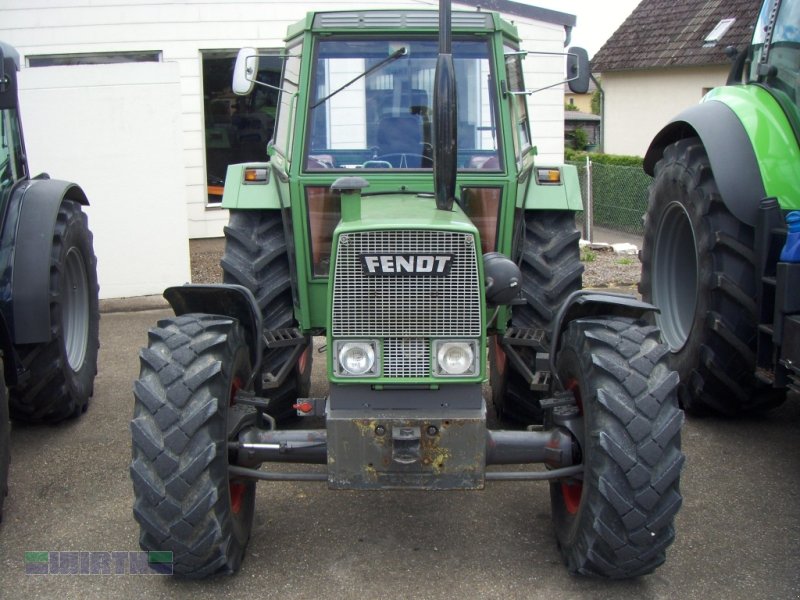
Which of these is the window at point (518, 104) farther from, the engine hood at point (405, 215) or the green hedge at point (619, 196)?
the green hedge at point (619, 196)

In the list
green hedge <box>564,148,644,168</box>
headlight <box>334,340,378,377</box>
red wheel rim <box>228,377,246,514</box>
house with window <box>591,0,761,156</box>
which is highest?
house with window <box>591,0,761,156</box>

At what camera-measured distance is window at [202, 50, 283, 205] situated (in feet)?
35.7

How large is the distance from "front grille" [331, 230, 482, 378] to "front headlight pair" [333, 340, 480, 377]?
0.03m

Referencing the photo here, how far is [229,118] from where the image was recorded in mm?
11031

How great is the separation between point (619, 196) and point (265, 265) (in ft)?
36.7

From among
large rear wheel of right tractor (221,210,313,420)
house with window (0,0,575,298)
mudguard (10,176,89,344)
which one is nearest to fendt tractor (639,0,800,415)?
large rear wheel of right tractor (221,210,313,420)

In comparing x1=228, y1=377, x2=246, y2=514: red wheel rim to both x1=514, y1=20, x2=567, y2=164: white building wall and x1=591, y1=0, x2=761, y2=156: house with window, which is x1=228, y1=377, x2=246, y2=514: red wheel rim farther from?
x1=591, y1=0, x2=761, y2=156: house with window

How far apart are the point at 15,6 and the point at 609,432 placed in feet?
29.8

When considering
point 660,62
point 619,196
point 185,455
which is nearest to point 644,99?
point 660,62

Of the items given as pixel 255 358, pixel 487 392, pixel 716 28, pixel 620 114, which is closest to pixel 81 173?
pixel 487 392

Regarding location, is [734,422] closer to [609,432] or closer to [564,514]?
[564,514]

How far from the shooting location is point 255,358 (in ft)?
14.7

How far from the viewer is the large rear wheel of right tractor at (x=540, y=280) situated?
17.0 feet

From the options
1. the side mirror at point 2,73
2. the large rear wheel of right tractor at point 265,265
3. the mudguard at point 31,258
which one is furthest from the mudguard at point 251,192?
the side mirror at point 2,73
